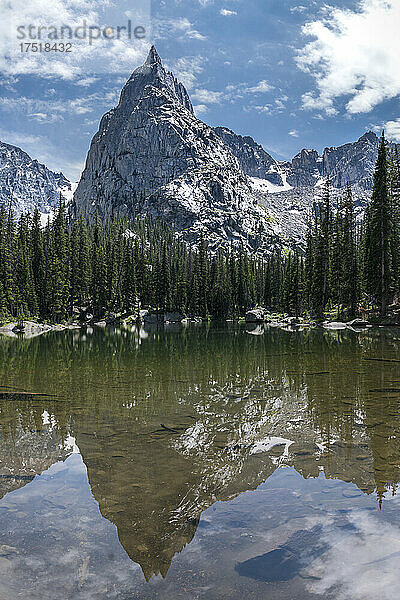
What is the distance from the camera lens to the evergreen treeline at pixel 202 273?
158 ft

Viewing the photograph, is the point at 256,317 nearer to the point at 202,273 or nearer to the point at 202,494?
the point at 202,273

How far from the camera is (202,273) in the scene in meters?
105

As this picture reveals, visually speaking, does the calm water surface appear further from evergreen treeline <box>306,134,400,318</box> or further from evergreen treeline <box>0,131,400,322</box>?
evergreen treeline <box>0,131,400,322</box>

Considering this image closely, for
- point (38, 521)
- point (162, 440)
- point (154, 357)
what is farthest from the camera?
point (154, 357)

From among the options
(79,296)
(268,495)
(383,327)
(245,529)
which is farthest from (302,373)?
(79,296)

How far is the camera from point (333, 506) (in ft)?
20.1

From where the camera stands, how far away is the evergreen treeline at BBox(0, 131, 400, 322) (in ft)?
158

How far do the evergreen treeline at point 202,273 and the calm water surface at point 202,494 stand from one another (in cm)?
3903

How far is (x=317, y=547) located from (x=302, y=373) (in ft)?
42.3

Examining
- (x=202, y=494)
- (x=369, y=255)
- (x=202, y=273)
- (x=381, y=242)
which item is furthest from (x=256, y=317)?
(x=202, y=494)

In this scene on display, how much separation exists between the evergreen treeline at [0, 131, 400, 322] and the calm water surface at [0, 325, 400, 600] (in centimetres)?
3903

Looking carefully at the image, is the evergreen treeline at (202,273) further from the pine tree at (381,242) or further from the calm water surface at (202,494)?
the calm water surface at (202,494)

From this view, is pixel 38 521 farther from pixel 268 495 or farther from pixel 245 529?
pixel 268 495

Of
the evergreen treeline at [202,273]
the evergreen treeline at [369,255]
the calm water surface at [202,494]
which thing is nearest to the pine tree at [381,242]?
the evergreen treeline at [369,255]
